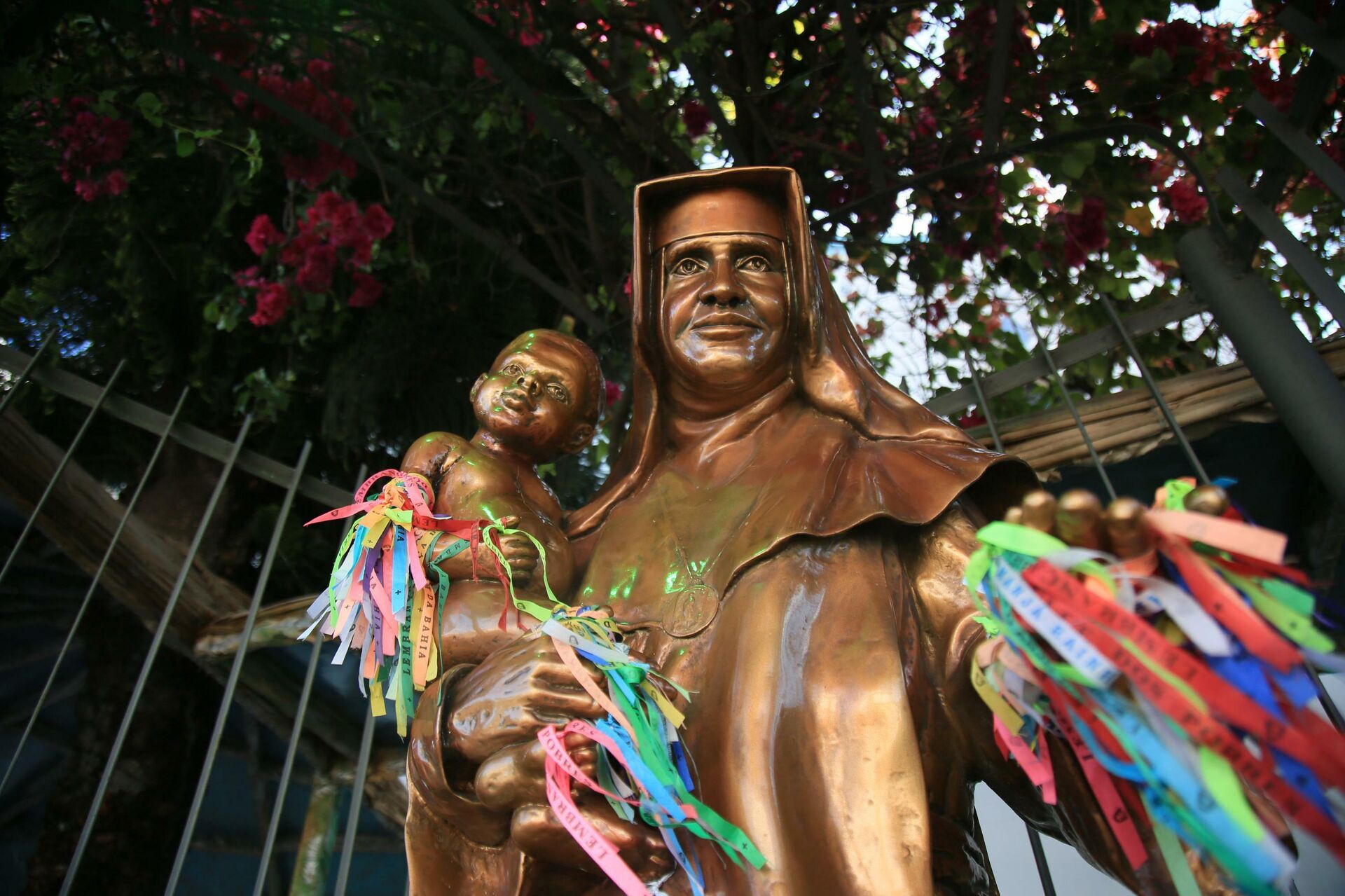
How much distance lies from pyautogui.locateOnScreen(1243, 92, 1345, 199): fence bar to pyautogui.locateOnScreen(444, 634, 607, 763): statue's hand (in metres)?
1.86

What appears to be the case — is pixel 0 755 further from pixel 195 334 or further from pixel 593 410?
pixel 593 410

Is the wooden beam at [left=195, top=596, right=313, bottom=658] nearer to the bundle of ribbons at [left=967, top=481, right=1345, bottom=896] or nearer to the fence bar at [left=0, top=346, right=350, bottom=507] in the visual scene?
the fence bar at [left=0, top=346, right=350, bottom=507]

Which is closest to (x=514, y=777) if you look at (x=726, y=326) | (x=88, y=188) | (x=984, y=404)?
(x=726, y=326)

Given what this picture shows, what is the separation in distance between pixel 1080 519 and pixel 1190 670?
17 cm

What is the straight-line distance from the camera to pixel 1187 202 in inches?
122

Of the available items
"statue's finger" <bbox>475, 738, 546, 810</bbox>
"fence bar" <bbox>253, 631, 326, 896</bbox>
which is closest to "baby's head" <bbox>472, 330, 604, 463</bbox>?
"statue's finger" <bbox>475, 738, 546, 810</bbox>

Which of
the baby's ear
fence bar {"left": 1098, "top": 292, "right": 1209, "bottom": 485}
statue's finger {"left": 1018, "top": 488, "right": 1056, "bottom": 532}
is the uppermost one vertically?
fence bar {"left": 1098, "top": 292, "right": 1209, "bottom": 485}

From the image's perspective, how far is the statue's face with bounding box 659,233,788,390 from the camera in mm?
1810

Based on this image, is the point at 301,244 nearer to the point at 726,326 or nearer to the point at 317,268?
the point at 317,268

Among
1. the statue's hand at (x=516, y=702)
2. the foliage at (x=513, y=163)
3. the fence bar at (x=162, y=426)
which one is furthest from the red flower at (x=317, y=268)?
the statue's hand at (x=516, y=702)

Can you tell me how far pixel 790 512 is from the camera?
62.5 inches

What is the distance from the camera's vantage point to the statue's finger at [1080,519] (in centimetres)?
99

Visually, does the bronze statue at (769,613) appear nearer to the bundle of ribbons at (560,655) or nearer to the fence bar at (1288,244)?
the bundle of ribbons at (560,655)

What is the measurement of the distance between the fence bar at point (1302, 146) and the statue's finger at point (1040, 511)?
1589mm
